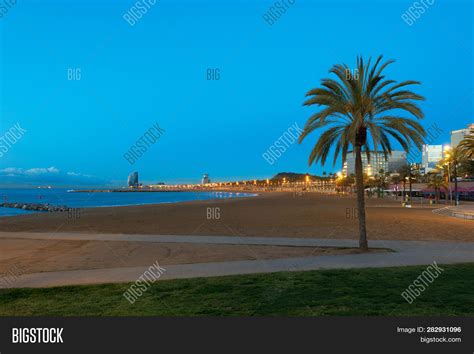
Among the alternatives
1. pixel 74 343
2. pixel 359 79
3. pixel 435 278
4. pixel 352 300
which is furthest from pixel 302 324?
pixel 359 79

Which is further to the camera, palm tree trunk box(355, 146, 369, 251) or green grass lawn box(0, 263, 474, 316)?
palm tree trunk box(355, 146, 369, 251)

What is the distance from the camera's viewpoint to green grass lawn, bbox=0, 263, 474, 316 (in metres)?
6.77

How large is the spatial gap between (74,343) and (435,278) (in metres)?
7.85

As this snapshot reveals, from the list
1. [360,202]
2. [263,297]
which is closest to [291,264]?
[263,297]

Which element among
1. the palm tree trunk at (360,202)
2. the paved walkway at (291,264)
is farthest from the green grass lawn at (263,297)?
the palm tree trunk at (360,202)

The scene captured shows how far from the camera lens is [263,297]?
24.9 ft

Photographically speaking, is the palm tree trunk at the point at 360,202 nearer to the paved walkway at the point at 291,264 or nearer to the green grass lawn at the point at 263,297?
the paved walkway at the point at 291,264

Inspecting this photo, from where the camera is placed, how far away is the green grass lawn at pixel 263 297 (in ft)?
22.2

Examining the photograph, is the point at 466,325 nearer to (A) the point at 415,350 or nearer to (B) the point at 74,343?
(A) the point at 415,350

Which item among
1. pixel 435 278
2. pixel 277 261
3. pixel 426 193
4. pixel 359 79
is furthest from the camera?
pixel 426 193

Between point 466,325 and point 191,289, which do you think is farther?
point 191,289

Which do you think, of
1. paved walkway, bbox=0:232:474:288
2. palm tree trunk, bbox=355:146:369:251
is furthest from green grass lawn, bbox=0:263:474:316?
palm tree trunk, bbox=355:146:369:251

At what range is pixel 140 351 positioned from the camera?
546 cm

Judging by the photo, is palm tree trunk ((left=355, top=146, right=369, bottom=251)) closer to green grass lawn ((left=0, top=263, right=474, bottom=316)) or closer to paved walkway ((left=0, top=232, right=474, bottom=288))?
paved walkway ((left=0, top=232, right=474, bottom=288))
